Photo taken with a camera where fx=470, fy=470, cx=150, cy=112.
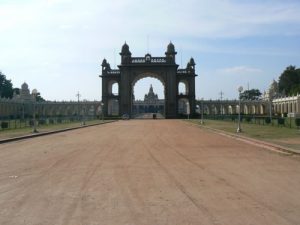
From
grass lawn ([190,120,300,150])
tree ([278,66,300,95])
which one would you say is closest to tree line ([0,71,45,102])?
tree ([278,66,300,95])

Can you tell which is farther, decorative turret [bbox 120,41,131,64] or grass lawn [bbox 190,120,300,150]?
decorative turret [bbox 120,41,131,64]

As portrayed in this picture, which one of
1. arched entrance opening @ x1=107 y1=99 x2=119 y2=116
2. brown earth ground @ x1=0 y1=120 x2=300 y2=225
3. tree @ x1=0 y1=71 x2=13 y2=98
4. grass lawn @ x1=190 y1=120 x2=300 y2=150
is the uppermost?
tree @ x1=0 y1=71 x2=13 y2=98

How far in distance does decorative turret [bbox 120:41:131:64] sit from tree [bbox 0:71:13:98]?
4845cm

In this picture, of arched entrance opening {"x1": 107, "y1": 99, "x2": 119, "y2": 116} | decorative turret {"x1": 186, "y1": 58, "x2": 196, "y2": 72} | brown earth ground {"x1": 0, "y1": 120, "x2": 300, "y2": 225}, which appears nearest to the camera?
brown earth ground {"x1": 0, "y1": 120, "x2": 300, "y2": 225}

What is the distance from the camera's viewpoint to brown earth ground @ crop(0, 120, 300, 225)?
7.14 m

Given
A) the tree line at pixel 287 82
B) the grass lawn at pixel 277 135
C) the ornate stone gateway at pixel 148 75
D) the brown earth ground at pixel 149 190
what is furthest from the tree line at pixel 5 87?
the brown earth ground at pixel 149 190

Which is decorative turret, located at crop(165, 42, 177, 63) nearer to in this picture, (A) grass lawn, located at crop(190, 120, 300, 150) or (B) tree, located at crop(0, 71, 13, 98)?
(B) tree, located at crop(0, 71, 13, 98)

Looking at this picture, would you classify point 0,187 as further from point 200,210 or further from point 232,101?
point 232,101

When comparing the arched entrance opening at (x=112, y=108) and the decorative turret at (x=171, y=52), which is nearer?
the decorative turret at (x=171, y=52)

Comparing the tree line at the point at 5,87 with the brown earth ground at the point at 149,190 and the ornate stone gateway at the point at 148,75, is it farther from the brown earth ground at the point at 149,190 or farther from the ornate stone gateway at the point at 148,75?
the brown earth ground at the point at 149,190

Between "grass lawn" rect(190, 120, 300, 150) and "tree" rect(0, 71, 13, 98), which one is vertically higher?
"tree" rect(0, 71, 13, 98)

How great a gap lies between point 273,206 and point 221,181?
8.98ft

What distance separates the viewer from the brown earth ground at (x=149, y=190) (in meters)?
7.14

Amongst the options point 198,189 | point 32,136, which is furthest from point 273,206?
point 32,136
